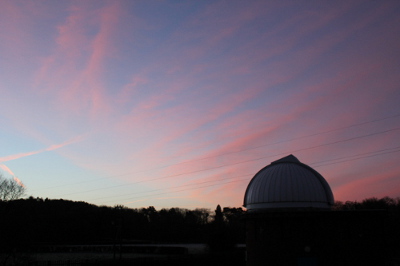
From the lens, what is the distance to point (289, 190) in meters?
23.6

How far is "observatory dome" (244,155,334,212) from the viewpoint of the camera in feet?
76.9

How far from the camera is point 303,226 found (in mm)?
22531

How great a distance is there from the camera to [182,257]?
33.5 meters

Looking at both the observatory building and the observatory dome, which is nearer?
the observatory building

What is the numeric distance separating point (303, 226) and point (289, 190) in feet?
8.73

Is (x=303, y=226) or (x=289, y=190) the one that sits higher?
(x=289, y=190)

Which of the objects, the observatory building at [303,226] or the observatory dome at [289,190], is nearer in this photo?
the observatory building at [303,226]

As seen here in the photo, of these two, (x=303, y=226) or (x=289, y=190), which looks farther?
(x=289, y=190)

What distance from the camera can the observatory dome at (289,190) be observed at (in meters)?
23.4

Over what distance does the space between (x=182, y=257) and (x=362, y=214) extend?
61.7ft

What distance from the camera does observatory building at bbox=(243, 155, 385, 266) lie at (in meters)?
22.0

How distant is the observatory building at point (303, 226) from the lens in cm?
2197

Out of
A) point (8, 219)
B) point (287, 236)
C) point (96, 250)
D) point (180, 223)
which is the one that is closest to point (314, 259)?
point (287, 236)

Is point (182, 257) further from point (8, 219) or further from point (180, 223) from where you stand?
point (180, 223)
